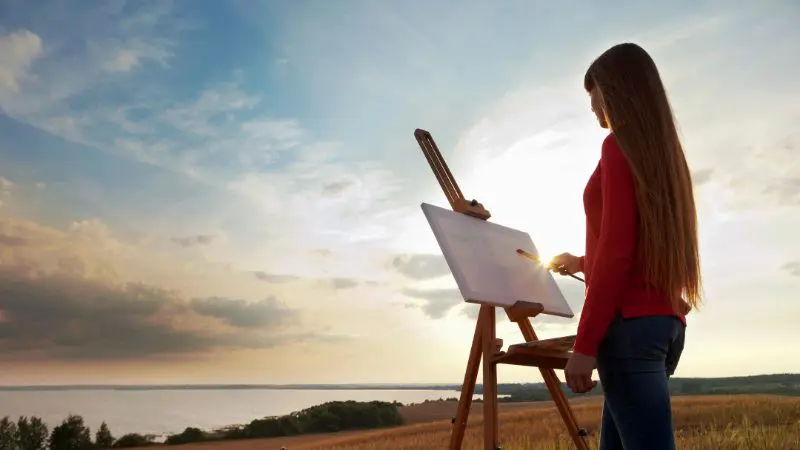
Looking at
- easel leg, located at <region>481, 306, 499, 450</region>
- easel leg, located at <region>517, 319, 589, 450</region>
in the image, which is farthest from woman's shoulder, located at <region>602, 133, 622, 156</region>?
easel leg, located at <region>517, 319, 589, 450</region>

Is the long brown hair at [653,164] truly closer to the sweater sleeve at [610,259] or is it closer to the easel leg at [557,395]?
the sweater sleeve at [610,259]

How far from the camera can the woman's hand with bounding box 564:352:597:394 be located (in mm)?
2039

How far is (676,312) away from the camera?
6.78 feet

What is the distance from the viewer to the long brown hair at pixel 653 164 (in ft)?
6.83

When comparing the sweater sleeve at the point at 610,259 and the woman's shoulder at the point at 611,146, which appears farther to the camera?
the woman's shoulder at the point at 611,146

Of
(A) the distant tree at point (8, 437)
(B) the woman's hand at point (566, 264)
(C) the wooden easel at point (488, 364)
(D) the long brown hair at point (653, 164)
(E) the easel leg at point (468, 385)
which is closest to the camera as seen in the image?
(D) the long brown hair at point (653, 164)

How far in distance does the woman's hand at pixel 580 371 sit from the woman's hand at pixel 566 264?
4.99 ft

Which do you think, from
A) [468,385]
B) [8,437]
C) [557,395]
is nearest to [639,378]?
[468,385]

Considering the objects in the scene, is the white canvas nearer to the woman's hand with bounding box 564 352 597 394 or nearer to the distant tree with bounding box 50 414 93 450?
the woman's hand with bounding box 564 352 597 394

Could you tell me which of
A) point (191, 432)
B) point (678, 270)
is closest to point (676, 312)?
point (678, 270)

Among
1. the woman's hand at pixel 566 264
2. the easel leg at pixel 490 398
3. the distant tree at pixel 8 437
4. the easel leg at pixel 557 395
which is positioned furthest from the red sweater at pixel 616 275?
the distant tree at pixel 8 437

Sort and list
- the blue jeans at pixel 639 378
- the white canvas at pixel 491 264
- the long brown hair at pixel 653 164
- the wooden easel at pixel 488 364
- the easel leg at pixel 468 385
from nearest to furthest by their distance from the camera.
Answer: the blue jeans at pixel 639 378 → the long brown hair at pixel 653 164 → the white canvas at pixel 491 264 → the wooden easel at pixel 488 364 → the easel leg at pixel 468 385

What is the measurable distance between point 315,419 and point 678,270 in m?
9.79

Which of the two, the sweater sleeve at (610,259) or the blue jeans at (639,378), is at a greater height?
the sweater sleeve at (610,259)
